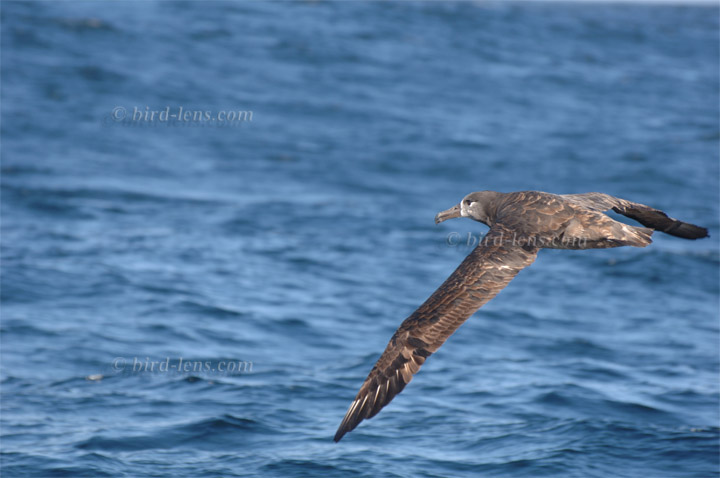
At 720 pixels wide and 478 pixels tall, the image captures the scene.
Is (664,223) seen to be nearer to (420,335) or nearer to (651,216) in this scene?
(651,216)

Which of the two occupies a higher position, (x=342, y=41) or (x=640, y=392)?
(x=342, y=41)

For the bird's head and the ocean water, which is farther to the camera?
the ocean water

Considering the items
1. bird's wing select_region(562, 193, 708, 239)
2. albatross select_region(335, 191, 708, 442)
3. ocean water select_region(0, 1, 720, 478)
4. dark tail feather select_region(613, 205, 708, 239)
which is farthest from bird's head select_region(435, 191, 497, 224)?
ocean water select_region(0, 1, 720, 478)

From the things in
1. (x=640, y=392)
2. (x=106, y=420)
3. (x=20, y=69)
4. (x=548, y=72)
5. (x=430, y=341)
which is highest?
(x=548, y=72)

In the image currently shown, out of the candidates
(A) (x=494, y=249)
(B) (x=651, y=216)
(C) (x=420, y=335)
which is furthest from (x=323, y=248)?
(C) (x=420, y=335)

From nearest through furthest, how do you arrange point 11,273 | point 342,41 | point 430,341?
point 430,341, point 11,273, point 342,41

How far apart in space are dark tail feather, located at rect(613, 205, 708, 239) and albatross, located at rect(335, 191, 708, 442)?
11 millimetres

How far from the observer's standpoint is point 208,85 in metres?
27.5

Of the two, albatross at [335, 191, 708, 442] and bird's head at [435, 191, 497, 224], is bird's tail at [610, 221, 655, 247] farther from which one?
bird's head at [435, 191, 497, 224]

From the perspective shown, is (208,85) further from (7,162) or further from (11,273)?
(11,273)

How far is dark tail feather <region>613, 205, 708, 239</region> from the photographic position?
403 inches

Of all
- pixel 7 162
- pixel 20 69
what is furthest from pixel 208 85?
pixel 7 162

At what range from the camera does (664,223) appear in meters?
10.3

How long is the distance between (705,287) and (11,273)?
12897 millimetres
